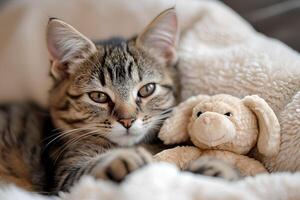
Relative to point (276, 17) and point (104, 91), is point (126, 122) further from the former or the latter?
point (276, 17)

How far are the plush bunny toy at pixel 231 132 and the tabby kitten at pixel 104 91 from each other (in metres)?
0.16

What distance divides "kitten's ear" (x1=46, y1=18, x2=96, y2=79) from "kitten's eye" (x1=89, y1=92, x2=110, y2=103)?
114 millimetres

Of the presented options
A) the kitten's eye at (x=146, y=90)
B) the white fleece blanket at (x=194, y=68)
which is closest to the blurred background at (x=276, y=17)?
the white fleece blanket at (x=194, y=68)

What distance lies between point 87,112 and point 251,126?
433 millimetres

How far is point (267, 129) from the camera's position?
99cm

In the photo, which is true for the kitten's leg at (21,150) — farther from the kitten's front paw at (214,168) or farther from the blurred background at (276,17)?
the blurred background at (276,17)

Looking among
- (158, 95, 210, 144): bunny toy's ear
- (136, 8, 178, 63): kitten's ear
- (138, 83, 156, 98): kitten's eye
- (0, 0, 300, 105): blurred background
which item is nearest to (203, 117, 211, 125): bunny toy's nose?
(158, 95, 210, 144): bunny toy's ear

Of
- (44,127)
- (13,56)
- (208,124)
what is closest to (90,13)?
(13,56)

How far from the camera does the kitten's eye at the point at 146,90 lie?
3.91 ft

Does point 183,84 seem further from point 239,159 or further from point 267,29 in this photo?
point 267,29

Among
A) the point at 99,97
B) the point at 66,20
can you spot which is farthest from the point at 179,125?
the point at 66,20

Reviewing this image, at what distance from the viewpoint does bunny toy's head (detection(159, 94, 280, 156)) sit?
96 cm

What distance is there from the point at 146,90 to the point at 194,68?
0.19 m

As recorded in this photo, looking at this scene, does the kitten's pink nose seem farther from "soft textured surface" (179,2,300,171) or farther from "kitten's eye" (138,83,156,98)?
"soft textured surface" (179,2,300,171)
